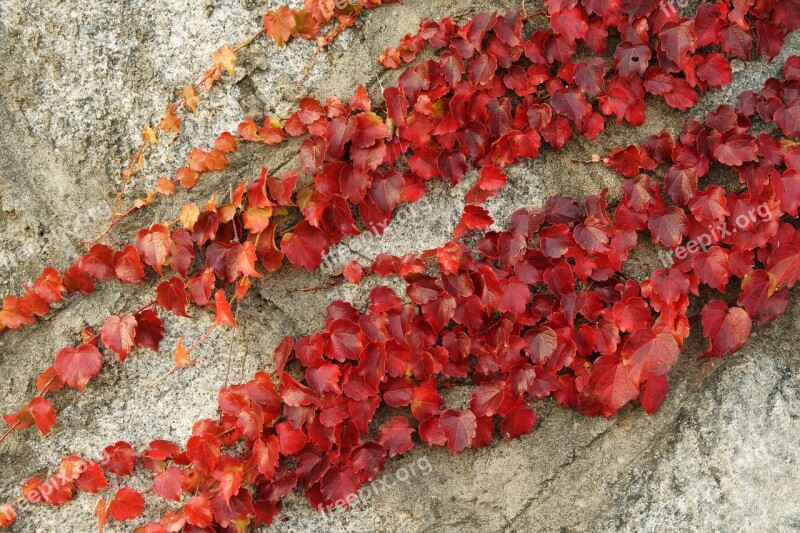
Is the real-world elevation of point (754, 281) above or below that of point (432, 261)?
below

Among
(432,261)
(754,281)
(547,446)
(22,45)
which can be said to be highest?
(22,45)

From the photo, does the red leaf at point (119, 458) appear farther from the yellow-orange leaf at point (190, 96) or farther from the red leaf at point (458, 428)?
the yellow-orange leaf at point (190, 96)

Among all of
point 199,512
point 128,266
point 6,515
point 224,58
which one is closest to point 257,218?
point 128,266

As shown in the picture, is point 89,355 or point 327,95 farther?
point 327,95

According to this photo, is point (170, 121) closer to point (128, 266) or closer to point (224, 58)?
point (224, 58)

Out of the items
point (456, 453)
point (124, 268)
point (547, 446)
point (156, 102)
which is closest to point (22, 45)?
point (156, 102)

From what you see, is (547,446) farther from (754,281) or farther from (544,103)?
(544,103)

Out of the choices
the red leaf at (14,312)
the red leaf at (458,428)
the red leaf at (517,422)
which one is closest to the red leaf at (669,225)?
the red leaf at (517,422)
